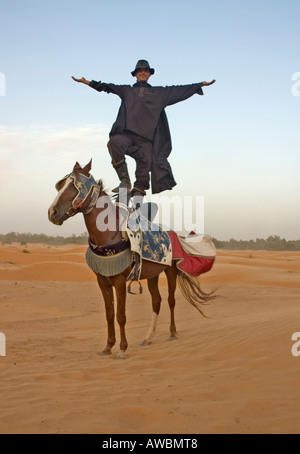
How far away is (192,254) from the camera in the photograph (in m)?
8.88

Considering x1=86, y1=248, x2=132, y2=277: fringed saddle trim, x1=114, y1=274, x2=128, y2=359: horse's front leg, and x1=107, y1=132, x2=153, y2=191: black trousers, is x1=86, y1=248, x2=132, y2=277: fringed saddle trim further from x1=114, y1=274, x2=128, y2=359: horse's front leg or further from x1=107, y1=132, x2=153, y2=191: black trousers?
x1=107, y1=132, x2=153, y2=191: black trousers

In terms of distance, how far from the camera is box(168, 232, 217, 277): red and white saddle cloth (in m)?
8.66

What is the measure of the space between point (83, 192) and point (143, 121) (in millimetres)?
1729

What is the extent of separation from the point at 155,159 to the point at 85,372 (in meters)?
3.49

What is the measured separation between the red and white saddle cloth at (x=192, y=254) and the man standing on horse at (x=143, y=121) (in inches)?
46.6

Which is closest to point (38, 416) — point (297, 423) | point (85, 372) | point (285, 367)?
point (85, 372)

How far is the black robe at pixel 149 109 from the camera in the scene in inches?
309

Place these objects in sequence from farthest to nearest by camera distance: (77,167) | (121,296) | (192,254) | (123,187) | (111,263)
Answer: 1. (192,254)
2. (123,187)
3. (121,296)
4. (111,263)
5. (77,167)

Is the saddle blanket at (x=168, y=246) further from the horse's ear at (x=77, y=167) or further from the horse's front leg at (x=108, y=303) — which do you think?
the horse's ear at (x=77, y=167)

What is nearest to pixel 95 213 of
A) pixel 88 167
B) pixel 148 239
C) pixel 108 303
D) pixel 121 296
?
pixel 88 167

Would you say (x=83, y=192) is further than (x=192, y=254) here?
No

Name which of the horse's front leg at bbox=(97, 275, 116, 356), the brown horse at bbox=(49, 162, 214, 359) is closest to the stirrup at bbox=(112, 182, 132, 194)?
the brown horse at bbox=(49, 162, 214, 359)

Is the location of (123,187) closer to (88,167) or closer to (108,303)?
(88,167)

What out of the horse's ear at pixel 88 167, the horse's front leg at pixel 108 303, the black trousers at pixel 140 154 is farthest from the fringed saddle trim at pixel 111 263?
the black trousers at pixel 140 154
